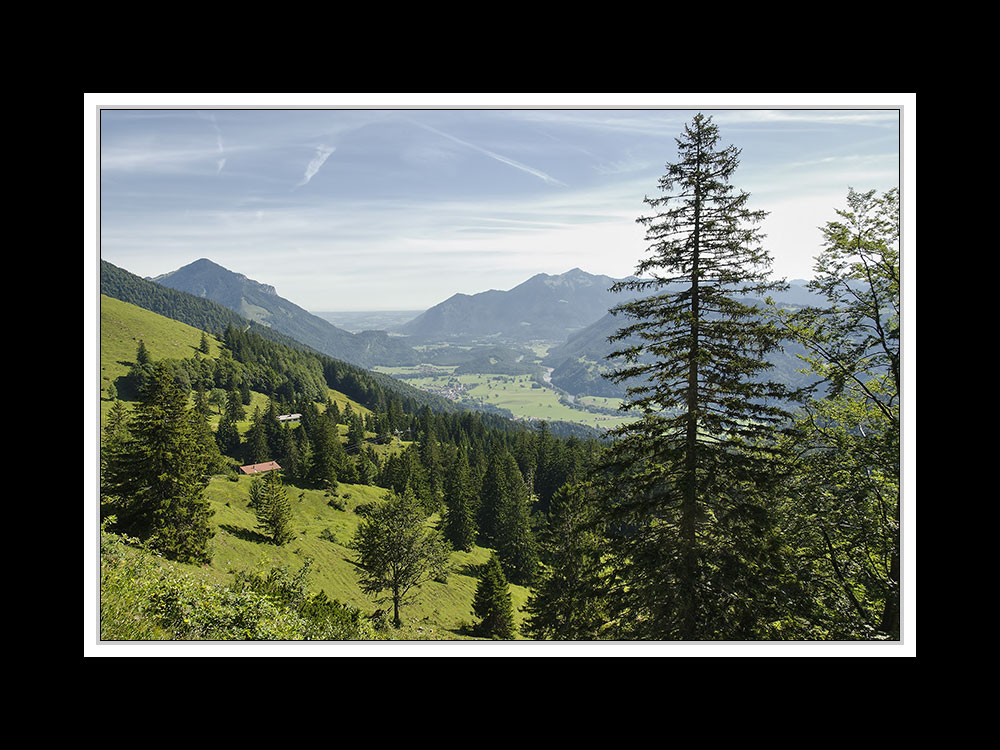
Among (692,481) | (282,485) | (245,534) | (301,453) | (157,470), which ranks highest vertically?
(692,481)

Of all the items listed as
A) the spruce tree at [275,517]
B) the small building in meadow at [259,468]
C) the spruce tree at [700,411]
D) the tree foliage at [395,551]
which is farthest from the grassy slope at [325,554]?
the small building in meadow at [259,468]

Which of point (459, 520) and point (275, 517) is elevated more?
point (275, 517)

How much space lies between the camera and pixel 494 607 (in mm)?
19875

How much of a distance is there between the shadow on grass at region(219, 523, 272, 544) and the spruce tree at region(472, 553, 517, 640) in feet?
54.7

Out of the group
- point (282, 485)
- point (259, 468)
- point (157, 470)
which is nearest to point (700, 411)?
point (157, 470)

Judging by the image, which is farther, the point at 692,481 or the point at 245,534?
the point at 245,534

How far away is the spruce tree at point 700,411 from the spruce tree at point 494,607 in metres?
13.1

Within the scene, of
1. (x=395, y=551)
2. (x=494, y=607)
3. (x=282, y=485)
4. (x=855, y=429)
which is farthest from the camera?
(x=282, y=485)

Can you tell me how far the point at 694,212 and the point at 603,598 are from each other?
7.02m

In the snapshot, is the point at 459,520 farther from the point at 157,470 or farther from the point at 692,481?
the point at 692,481

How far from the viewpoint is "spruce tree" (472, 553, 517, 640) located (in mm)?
19281

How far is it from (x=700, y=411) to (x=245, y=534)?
103ft

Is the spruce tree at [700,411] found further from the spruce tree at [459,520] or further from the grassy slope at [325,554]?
the spruce tree at [459,520]
